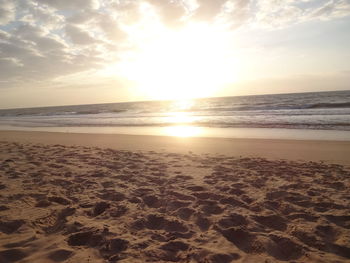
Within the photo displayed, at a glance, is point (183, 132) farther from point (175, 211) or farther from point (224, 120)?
point (175, 211)

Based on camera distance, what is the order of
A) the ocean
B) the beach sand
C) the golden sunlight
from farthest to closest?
the ocean
the golden sunlight
the beach sand

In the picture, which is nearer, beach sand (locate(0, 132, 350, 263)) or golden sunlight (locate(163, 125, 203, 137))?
beach sand (locate(0, 132, 350, 263))

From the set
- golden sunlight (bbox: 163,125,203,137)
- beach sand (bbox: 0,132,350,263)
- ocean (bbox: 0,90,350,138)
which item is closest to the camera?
beach sand (bbox: 0,132,350,263)

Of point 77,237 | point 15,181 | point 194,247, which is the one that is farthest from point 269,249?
point 15,181

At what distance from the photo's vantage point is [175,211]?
3.63m

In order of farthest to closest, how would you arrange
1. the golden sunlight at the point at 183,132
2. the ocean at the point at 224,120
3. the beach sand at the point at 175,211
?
the ocean at the point at 224,120
the golden sunlight at the point at 183,132
the beach sand at the point at 175,211

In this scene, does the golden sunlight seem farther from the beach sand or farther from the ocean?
the beach sand

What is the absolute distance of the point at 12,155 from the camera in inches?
301

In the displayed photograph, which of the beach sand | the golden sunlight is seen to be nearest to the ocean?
the golden sunlight

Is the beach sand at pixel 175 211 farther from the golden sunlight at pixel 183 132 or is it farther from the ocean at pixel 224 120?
the ocean at pixel 224 120

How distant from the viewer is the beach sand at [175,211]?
2.65m

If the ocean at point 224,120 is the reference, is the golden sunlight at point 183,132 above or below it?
below

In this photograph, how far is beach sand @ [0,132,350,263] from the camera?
2.65 meters

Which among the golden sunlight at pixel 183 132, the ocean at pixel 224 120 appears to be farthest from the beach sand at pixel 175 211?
the ocean at pixel 224 120
